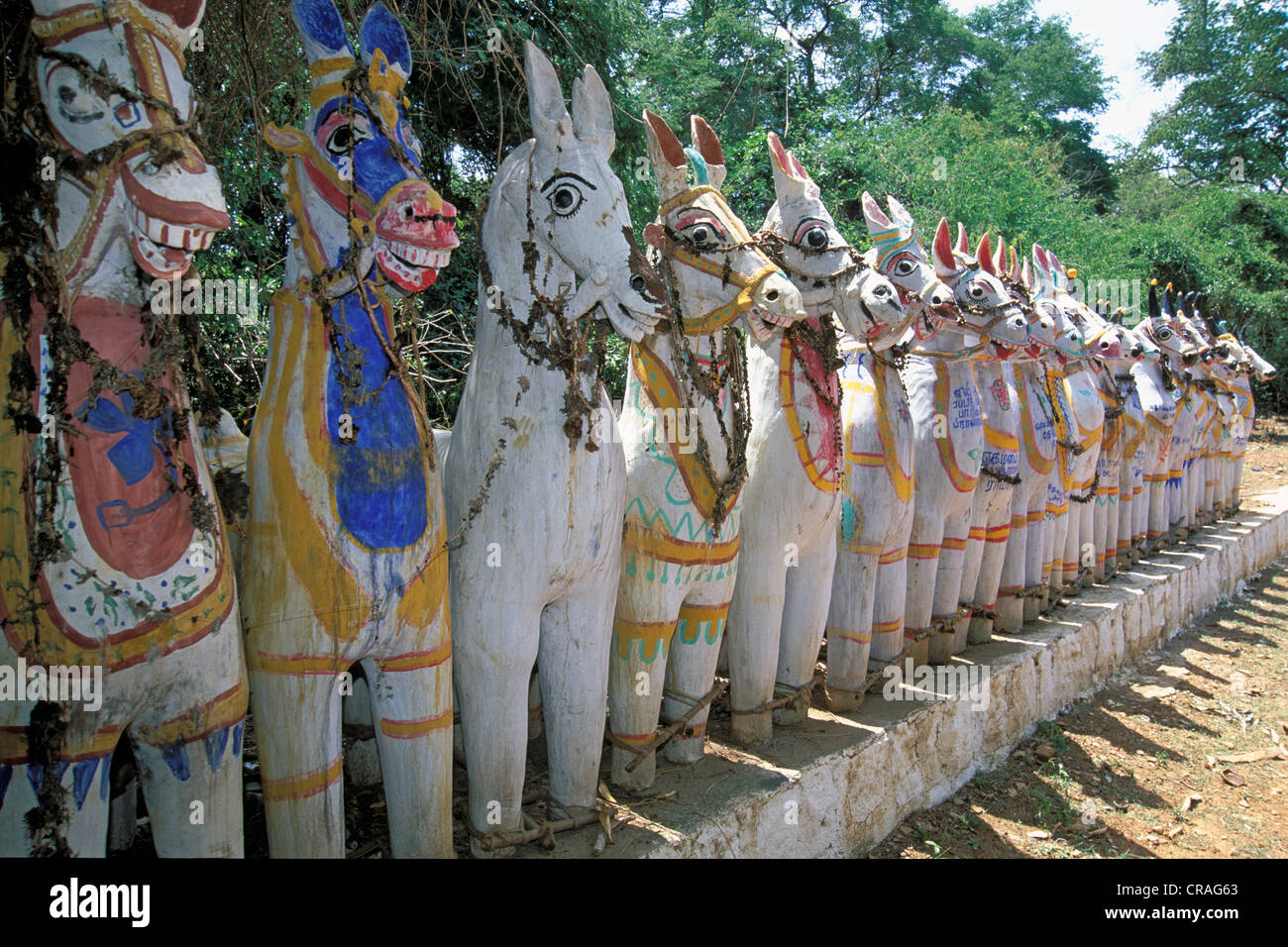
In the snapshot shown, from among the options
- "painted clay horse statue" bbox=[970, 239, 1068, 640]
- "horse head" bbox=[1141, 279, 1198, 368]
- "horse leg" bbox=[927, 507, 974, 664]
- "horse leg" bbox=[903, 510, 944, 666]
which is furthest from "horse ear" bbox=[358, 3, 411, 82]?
"horse head" bbox=[1141, 279, 1198, 368]

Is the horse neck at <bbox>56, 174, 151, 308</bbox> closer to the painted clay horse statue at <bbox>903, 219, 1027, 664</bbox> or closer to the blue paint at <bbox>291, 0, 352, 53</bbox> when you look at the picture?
the blue paint at <bbox>291, 0, 352, 53</bbox>

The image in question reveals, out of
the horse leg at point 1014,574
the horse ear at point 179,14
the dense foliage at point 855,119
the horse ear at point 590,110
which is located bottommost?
the horse leg at point 1014,574

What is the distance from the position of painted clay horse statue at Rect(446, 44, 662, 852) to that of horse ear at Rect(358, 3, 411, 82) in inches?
16.1

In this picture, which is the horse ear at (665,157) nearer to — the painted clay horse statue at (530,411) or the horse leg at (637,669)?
the painted clay horse statue at (530,411)

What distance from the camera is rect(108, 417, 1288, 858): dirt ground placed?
4.03m

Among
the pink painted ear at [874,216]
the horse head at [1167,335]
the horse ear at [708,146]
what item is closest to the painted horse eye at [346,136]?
the horse ear at [708,146]

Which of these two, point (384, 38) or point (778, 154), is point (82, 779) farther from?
point (778, 154)

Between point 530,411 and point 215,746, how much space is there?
1.31m

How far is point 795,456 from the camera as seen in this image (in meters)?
4.11

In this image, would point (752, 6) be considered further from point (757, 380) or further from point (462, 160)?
point (757, 380)

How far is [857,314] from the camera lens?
14.3ft

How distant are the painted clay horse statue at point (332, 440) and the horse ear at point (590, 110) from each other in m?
0.61

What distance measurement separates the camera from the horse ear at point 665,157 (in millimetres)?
3648

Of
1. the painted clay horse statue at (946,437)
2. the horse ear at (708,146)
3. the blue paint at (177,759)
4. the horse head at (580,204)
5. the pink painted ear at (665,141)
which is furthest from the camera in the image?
the painted clay horse statue at (946,437)
